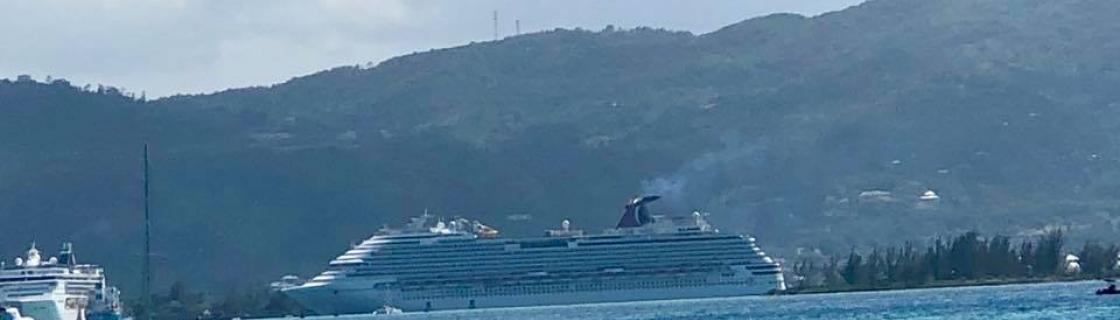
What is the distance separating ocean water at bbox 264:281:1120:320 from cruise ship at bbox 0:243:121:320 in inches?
736

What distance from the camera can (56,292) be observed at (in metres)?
187

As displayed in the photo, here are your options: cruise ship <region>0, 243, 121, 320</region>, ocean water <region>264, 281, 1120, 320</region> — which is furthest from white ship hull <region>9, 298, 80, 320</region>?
ocean water <region>264, 281, 1120, 320</region>

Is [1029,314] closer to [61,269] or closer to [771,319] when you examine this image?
[771,319]

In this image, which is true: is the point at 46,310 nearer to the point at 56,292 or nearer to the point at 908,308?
the point at 56,292

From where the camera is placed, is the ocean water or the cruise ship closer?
the ocean water

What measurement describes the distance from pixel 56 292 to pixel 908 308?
2147 inches

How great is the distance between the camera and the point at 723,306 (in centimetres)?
18975

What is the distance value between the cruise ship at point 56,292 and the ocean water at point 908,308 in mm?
18694

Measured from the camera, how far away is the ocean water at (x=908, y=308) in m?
132

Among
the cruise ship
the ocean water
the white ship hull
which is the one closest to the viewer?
the ocean water

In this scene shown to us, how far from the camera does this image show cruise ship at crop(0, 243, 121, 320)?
18275 cm

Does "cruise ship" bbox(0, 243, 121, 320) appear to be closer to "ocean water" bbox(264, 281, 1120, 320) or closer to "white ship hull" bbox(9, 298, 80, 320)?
"white ship hull" bbox(9, 298, 80, 320)

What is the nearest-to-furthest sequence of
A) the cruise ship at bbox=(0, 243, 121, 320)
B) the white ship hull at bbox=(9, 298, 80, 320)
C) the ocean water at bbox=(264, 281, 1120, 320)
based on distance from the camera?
the ocean water at bbox=(264, 281, 1120, 320) → the white ship hull at bbox=(9, 298, 80, 320) → the cruise ship at bbox=(0, 243, 121, 320)

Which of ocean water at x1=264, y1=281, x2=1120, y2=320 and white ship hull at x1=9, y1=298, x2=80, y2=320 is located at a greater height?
white ship hull at x1=9, y1=298, x2=80, y2=320
